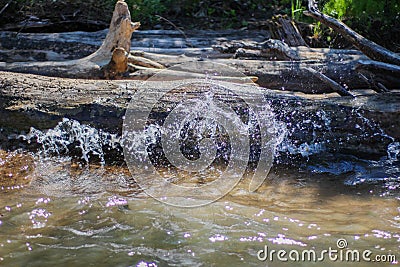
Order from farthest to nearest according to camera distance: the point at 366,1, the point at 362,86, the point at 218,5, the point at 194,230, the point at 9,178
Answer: the point at 218,5, the point at 366,1, the point at 362,86, the point at 9,178, the point at 194,230

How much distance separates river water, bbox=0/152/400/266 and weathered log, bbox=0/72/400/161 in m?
0.20

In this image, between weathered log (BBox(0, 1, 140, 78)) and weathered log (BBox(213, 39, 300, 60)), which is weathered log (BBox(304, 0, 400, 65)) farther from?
weathered log (BBox(0, 1, 140, 78))

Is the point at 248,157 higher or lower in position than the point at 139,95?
lower

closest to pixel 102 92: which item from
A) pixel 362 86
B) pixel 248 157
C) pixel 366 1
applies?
pixel 248 157

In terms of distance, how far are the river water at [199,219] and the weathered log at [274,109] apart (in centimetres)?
20

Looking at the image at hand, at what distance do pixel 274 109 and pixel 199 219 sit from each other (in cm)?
152

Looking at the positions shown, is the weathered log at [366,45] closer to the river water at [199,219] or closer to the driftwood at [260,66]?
the driftwood at [260,66]

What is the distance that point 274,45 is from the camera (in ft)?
20.6

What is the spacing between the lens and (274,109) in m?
4.82

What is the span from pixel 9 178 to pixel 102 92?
116 centimetres

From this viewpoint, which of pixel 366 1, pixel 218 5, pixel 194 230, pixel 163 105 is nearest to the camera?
pixel 194 230

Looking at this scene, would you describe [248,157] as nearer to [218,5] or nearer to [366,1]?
[366,1]

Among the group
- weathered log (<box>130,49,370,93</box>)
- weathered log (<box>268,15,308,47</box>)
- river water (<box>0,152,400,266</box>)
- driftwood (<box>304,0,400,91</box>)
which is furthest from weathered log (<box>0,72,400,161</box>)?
weathered log (<box>268,15,308,47</box>)

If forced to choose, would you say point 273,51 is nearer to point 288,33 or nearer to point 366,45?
point 288,33
